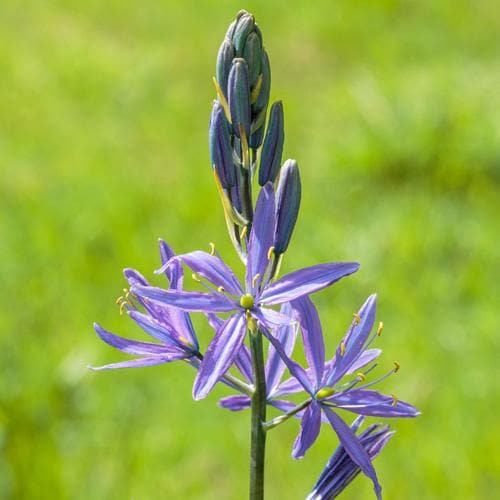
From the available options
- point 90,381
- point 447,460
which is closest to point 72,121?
point 90,381

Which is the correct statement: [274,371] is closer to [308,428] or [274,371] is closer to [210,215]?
[308,428]

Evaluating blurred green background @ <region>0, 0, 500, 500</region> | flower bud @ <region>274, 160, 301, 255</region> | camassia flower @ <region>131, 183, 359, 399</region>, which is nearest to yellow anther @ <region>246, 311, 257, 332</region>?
camassia flower @ <region>131, 183, 359, 399</region>

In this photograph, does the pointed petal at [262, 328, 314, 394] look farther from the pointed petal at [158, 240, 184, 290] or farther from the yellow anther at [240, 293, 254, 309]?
the pointed petal at [158, 240, 184, 290]

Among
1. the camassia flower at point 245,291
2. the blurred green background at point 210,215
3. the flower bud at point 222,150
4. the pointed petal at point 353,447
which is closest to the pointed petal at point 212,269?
the camassia flower at point 245,291

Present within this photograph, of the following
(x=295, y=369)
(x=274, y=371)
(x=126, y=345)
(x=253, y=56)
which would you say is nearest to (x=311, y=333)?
(x=295, y=369)

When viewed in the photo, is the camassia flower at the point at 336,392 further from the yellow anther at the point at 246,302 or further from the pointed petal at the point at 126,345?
the pointed petal at the point at 126,345

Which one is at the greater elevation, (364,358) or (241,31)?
(241,31)
